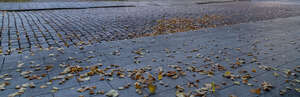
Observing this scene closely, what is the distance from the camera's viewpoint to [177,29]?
8.33 metres

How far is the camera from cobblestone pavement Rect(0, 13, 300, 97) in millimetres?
3473

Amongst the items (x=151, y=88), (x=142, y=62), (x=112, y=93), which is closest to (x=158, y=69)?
(x=142, y=62)

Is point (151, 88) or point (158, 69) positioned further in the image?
point (158, 69)

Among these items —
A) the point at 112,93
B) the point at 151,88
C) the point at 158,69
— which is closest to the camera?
the point at 112,93

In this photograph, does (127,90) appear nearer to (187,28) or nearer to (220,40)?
(220,40)

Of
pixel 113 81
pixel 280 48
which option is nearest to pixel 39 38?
pixel 113 81

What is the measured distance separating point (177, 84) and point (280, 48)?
3782mm

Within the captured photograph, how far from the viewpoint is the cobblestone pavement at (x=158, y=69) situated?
347cm

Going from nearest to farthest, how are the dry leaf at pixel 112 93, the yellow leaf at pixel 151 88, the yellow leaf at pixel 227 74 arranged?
the dry leaf at pixel 112 93
the yellow leaf at pixel 151 88
the yellow leaf at pixel 227 74

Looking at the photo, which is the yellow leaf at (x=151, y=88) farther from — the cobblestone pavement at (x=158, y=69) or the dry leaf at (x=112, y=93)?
the dry leaf at (x=112, y=93)

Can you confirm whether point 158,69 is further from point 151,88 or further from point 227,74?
point 227,74

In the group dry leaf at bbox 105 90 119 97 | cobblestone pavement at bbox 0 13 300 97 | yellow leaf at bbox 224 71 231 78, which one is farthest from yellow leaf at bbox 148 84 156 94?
yellow leaf at bbox 224 71 231 78

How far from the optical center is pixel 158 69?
4344 millimetres

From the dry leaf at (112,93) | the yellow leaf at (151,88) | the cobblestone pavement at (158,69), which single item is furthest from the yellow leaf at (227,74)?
the dry leaf at (112,93)
